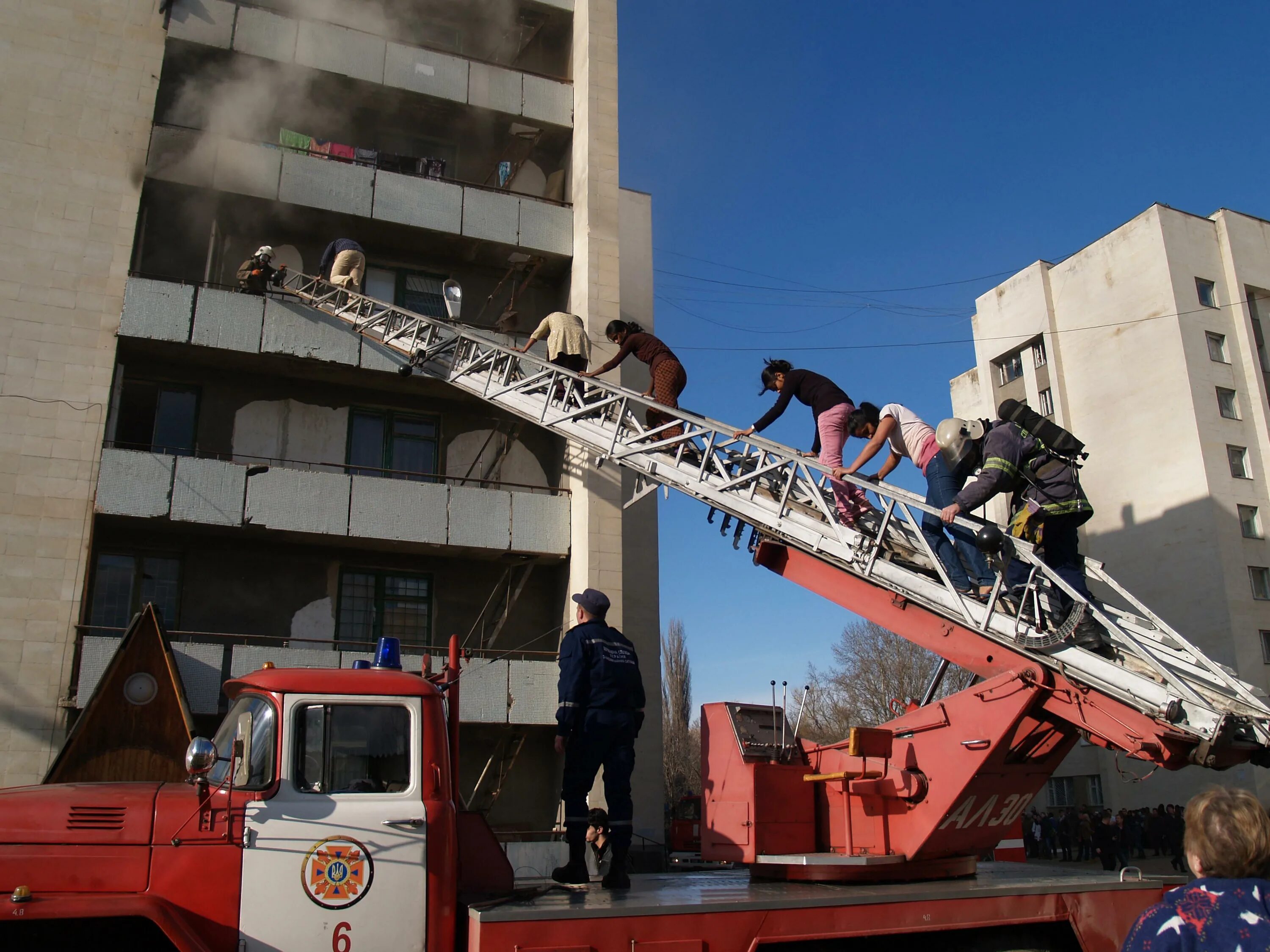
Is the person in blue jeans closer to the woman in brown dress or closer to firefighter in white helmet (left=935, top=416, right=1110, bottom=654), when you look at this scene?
firefighter in white helmet (left=935, top=416, right=1110, bottom=654)

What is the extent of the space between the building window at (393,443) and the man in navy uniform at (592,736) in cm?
974

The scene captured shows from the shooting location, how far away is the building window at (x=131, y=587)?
14312 millimetres

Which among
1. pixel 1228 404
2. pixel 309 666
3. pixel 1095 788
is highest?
pixel 1228 404

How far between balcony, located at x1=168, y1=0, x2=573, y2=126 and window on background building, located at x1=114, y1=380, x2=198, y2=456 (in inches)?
221

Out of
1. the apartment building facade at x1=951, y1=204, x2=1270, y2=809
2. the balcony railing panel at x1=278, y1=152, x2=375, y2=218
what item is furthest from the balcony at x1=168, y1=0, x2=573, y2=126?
the apartment building facade at x1=951, y1=204, x2=1270, y2=809

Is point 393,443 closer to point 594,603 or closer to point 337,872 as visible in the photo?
point 594,603

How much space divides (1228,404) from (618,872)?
33005 millimetres

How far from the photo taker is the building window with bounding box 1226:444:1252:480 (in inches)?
1256

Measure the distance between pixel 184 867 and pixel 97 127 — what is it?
1382 centimetres

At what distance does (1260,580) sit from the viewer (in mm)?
31109

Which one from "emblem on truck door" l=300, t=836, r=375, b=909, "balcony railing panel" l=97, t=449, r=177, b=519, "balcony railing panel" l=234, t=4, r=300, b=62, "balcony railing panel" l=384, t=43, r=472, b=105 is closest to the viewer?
"emblem on truck door" l=300, t=836, r=375, b=909

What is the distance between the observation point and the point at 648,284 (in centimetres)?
2473

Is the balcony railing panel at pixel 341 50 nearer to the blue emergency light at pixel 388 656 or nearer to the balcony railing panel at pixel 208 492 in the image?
the balcony railing panel at pixel 208 492

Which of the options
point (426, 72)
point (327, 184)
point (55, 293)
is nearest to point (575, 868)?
point (55, 293)
